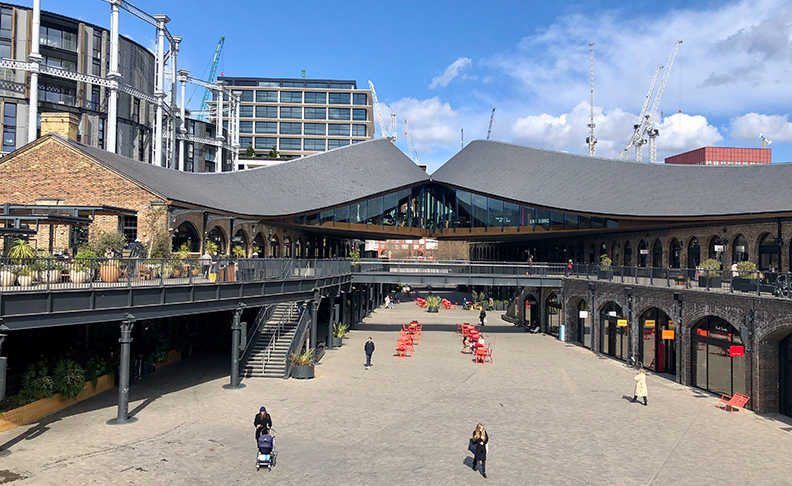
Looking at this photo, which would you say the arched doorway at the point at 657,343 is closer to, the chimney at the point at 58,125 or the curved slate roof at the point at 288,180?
the curved slate roof at the point at 288,180

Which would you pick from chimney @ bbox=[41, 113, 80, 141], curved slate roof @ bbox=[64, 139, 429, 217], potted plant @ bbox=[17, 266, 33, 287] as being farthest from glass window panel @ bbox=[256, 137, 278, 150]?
potted plant @ bbox=[17, 266, 33, 287]

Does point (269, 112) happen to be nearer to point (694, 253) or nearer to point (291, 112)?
point (291, 112)

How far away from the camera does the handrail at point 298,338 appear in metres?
25.2

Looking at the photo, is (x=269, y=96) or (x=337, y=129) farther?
(x=269, y=96)

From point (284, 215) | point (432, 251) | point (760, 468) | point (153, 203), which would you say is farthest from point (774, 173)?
point (432, 251)

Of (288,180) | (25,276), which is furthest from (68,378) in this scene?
(288,180)

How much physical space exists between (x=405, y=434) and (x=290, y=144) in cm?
11192

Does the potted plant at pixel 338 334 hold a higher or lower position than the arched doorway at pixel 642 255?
lower

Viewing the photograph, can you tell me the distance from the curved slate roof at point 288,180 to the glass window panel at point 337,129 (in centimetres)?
5808

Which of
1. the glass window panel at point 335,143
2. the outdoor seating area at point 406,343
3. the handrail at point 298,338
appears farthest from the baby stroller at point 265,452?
the glass window panel at point 335,143

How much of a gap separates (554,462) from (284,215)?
2959 centimetres

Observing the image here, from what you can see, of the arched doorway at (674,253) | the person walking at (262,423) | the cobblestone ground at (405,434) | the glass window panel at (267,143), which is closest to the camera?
the cobblestone ground at (405,434)

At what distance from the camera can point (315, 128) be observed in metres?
123

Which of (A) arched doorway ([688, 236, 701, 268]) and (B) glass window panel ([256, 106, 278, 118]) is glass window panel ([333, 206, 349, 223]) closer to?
(A) arched doorway ([688, 236, 701, 268])
